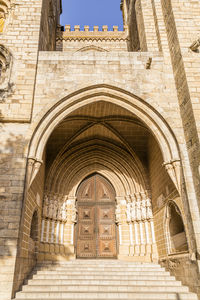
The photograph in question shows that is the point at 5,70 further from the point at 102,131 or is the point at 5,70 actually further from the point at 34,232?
the point at 34,232

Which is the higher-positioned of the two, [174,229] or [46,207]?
[46,207]

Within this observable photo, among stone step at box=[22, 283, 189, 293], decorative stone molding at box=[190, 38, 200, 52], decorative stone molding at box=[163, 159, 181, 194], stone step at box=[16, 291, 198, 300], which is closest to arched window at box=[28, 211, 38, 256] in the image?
stone step at box=[22, 283, 189, 293]

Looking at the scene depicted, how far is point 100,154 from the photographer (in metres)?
9.14

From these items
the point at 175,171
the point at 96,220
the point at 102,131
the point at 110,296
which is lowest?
the point at 110,296

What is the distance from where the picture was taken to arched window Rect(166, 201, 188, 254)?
619 centimetres

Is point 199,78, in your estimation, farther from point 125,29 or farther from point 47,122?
point 125,29

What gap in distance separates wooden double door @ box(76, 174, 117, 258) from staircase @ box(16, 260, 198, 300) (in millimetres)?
1707

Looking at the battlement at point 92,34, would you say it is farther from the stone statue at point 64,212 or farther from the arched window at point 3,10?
the stone statue at point 64,212

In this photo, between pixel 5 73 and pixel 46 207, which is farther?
pixel 46 207

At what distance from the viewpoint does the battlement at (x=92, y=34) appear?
1284 centimetres

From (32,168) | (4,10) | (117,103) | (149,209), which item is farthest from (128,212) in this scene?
(4,10)

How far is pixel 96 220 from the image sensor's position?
8539mm

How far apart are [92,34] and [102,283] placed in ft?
39.7

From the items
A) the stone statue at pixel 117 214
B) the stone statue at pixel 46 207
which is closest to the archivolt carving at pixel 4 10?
the stone statue at pixel 46 207
